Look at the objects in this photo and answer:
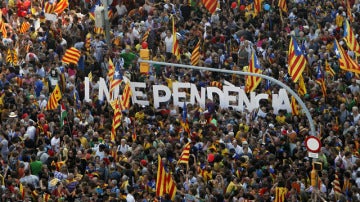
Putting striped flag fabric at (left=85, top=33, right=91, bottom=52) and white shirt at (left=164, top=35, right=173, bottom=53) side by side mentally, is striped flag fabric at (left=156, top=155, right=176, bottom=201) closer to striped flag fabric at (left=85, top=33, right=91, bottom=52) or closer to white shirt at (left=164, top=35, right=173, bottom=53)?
white shirt at (left=164, top=35, right=173, bottom=53)

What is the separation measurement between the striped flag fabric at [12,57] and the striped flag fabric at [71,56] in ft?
6.05

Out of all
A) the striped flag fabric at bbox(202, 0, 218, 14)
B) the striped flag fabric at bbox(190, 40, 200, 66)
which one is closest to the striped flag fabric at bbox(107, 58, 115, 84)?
the striped flag fabric at bbox(190, 40, 200, 66)

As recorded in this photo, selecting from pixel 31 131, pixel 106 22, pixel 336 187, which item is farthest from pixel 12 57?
pixel 336 187

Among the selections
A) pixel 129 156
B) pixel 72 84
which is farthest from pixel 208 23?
pixel 129 156

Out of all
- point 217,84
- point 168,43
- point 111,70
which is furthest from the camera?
point 168,43

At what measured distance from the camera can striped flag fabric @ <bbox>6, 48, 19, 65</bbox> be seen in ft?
163

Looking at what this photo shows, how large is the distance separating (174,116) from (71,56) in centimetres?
441

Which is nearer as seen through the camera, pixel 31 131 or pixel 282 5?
pixel 31 131

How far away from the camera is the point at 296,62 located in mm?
46031

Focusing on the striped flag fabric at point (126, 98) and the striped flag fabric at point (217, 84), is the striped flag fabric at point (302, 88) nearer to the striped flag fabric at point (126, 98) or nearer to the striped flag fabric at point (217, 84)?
the striped flag fabric at point (217, 84)

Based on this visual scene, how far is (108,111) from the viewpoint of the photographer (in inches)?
1831

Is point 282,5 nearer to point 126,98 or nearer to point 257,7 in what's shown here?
point 257,7

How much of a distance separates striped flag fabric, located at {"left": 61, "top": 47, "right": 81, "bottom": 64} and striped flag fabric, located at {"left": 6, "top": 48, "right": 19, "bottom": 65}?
6.05 ft

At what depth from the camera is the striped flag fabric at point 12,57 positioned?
4981 centimetres
